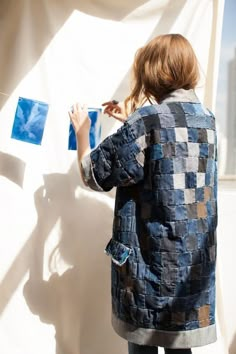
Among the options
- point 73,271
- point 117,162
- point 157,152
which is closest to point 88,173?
point 117,162

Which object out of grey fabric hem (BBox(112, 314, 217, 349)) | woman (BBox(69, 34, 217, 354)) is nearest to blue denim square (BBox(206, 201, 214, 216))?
woman (BBox(69, 34, 217, 354))

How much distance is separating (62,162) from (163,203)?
583 mm

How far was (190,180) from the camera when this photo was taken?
113 cm

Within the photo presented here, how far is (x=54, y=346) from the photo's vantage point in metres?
1.58

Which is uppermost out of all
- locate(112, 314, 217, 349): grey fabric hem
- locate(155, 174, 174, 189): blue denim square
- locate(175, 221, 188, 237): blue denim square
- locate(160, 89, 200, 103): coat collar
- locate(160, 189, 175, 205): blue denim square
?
locate(160, 89, 200, 103): coat collar

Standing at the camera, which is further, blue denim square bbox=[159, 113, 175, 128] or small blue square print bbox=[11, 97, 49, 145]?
small blue square print bbox=[11, 97, 49, 145]

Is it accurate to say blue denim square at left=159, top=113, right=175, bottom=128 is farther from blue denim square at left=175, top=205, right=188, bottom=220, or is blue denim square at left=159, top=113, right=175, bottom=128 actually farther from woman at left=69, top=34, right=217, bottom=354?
blue denim square at left=175, top=205, right=188, bottom=220

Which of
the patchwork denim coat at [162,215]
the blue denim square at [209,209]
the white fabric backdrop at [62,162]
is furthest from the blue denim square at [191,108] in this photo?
the white fabric backdrop at [62,162]

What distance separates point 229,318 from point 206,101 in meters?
0.95

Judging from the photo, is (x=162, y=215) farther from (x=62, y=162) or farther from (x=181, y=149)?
(x=62, y=162)

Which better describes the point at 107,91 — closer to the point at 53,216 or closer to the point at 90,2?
the point at 90,2

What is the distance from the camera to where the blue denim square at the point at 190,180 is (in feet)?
3.68

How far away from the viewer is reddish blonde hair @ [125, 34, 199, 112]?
1.13 m

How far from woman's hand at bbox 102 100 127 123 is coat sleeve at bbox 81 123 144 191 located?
0.35 m
